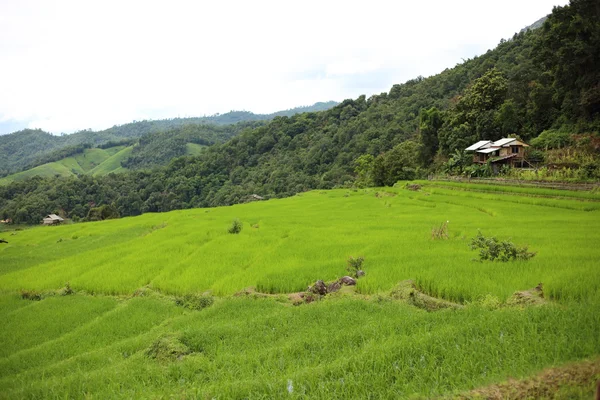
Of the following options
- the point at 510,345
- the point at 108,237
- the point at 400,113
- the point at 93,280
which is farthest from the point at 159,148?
the point at 510,345

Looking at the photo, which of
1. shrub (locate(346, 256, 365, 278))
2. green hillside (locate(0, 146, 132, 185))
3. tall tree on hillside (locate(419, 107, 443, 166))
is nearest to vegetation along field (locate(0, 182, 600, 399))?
shrub (locate(346, 256, 365, 278))

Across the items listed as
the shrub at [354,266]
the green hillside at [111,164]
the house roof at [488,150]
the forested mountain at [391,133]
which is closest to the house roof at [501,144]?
the house roof at [488,150]

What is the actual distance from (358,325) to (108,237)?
74.0 ft

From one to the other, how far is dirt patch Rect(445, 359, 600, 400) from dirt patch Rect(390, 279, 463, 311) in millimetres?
3308

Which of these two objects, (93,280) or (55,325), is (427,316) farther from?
(93,280)

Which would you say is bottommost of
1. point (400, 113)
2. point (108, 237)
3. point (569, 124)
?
point (108, 237)

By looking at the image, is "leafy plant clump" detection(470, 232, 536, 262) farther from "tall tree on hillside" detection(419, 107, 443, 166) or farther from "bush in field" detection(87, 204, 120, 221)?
"bush in field" detection(87, 204, 120, 221)

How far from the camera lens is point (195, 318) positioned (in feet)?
25.7

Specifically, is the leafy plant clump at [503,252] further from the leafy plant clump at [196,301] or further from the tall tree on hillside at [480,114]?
the tall tree on hillside at [480,114]

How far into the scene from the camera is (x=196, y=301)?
9.08 m

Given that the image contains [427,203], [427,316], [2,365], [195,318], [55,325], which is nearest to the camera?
[427,316]

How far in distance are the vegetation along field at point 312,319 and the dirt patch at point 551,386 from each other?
20mm

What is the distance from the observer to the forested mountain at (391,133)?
105 feet

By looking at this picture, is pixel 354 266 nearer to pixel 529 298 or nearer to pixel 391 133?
pixel 529 298
